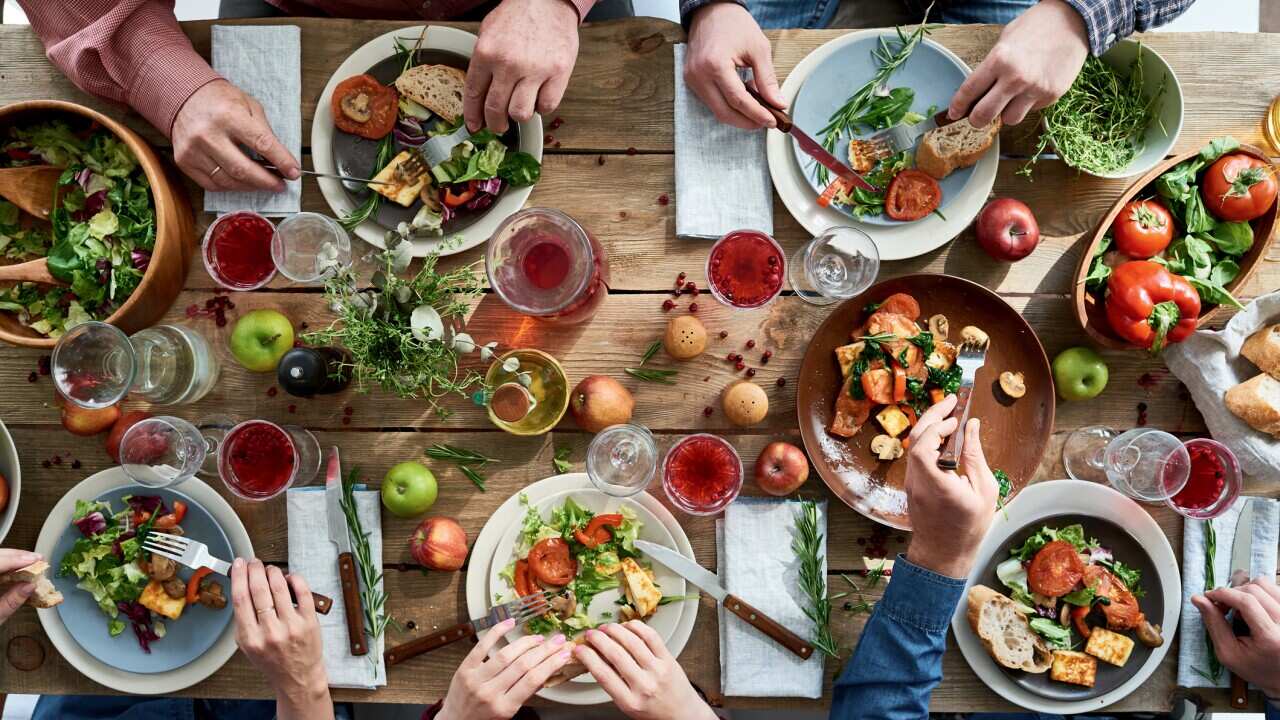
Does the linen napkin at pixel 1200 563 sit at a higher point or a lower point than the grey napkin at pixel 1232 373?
lower

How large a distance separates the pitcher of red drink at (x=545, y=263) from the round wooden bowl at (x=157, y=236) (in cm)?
77

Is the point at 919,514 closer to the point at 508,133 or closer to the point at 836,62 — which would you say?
the point at 836,62

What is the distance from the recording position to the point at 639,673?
6.16ft

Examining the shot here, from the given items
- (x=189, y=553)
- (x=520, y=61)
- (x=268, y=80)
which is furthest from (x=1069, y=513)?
(x=268, y=80)

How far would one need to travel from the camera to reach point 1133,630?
2.02 meters

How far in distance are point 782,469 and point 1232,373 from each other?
3.86 feet

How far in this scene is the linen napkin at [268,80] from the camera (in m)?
2.01

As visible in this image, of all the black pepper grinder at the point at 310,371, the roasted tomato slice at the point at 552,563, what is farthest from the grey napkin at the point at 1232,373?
the black pepper grinder at the point at 310,371

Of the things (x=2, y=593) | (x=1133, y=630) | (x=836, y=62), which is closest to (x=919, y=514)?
(x=1133, y=630)

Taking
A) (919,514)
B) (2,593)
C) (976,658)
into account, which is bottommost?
(976,658)

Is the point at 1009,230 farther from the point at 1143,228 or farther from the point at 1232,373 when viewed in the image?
the point at 1232,373

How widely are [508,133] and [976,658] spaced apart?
5.87 ft

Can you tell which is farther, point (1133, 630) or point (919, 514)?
point (1133, 630)

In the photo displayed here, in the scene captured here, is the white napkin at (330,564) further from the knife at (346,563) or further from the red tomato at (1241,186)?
the red tomato at (1241,186)
